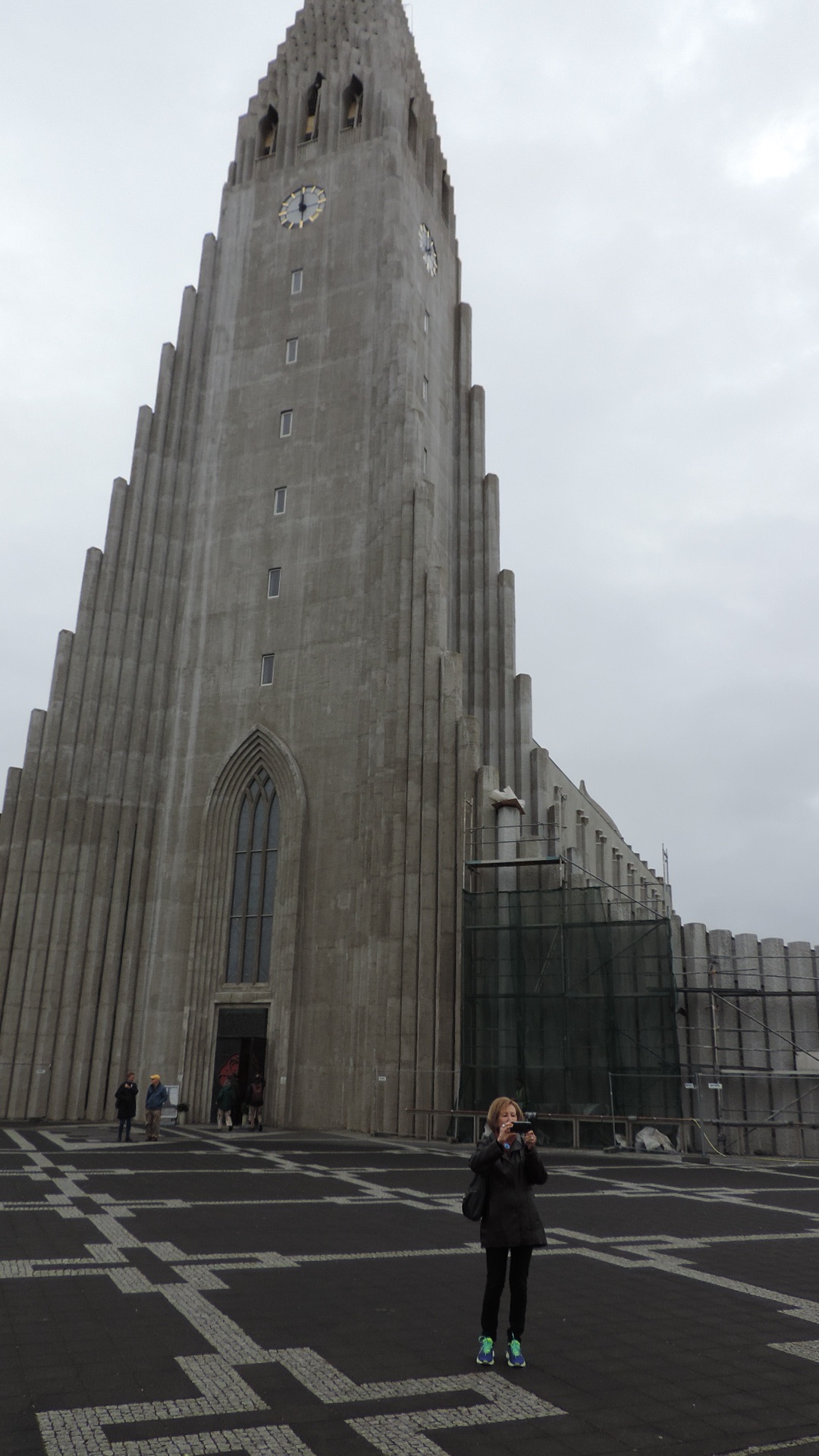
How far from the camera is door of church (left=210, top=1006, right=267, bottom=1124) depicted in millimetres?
33812

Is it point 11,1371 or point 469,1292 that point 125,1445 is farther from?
point 469,1292

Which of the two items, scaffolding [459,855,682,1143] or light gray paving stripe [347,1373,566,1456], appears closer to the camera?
light gray paving stripe [347,1373,566,1456]

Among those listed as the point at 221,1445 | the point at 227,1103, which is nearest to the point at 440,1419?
the point at 221,1445

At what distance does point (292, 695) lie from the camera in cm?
3653

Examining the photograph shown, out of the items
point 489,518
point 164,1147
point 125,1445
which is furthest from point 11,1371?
point 489,518

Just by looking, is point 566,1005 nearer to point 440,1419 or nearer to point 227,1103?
point 227,1103

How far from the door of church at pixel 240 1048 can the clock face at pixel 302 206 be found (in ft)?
107

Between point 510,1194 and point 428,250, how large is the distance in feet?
147

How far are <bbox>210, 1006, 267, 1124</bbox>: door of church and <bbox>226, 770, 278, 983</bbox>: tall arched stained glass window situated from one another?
120cm

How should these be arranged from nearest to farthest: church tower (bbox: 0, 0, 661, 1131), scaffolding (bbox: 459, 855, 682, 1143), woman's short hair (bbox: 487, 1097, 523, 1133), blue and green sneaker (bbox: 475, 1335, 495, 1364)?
blue and green sneaker (bbox: 475, 1335, 495, 1364) < woman's short hair (bbox: 487, 1097, 523, 1133) < scaffolding (bbox: 459, 855, 682, 1143) < church tower (bbox: 0, 0, 661, 1131)

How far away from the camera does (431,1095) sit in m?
28.6

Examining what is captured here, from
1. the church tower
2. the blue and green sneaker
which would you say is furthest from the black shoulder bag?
the church tower

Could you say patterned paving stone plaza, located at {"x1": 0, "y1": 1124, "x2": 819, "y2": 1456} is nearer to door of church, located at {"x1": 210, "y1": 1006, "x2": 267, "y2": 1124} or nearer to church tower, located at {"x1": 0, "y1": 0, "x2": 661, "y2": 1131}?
church tower, located at {"x1": 0, "y1": 0, "x2": 661, "y2": 1131}

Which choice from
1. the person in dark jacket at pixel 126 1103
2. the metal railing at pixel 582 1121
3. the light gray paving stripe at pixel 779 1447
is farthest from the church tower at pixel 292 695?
the light gray paving stripe at pixel 779 1447
